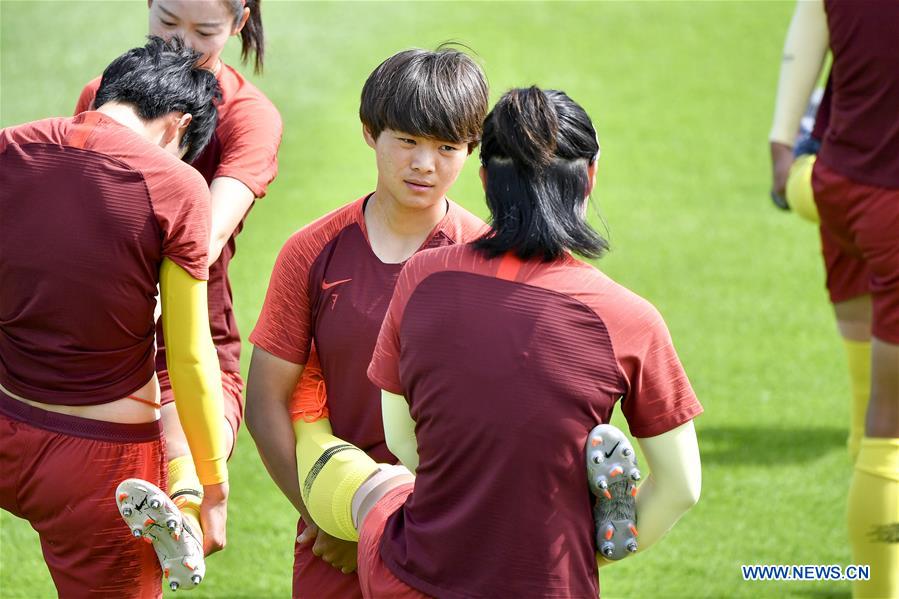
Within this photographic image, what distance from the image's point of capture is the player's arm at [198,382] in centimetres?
308

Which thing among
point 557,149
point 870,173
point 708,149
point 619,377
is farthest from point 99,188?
point 708,149

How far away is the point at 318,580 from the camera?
347cm

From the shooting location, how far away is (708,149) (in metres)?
12.7

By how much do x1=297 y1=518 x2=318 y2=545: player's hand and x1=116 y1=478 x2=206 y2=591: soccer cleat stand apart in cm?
34

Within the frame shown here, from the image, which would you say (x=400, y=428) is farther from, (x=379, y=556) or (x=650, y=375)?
(x=650, y=375)

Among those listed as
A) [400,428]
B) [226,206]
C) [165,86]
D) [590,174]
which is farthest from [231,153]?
[590,174]

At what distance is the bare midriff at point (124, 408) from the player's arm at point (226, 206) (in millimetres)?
524

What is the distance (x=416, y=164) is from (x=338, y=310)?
1.37 feet

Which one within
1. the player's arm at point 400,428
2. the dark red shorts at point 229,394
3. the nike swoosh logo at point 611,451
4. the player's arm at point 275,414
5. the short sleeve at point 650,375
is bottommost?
the dark red shorts at point 229,394

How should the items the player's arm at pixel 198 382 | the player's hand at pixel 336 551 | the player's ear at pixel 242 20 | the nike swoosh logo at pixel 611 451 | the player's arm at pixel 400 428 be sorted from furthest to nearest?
1. the player's ear at pixel 242 20
2. the player's hand at pixel 336 551
3. the player's arm at pixel 198 382
4. the player's arm at pixel 400 428
5. the nike swoosh logo at pixel 611 451

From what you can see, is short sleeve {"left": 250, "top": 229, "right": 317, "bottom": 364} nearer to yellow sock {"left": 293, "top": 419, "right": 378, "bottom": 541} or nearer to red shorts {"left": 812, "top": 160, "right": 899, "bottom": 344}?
yellow sock {"left": 293, "top": 419, "right": 378, "bottom": 541}

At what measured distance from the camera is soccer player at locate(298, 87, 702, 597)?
2.49 metres

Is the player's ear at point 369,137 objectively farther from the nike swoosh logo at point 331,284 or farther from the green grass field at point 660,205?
the green grass field at point 660,205

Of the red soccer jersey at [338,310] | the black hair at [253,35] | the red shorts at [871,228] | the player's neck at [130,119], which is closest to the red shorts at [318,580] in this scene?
the red soccer jersey at [338,310]
